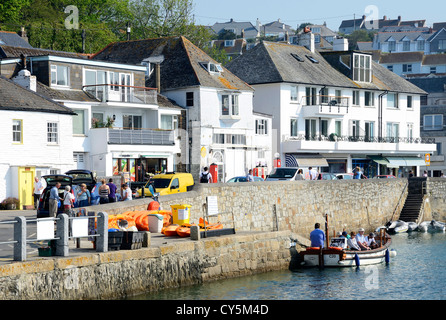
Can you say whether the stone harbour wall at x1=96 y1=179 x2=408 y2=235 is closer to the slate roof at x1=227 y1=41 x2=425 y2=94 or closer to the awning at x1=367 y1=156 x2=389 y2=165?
the slate roof at x1=227 y1=41 x2=425 y2=94

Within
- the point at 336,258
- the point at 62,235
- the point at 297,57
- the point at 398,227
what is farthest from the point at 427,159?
the point at 62,235

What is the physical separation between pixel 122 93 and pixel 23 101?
420 inches

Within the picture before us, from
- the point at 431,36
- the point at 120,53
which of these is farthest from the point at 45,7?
the point at 431,36

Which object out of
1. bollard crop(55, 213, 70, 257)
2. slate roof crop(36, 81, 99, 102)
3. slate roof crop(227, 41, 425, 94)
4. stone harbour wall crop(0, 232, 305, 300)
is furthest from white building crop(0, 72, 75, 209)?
slate roof crop(227, 41, 425, 94)

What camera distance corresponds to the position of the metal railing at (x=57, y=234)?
2056 cm

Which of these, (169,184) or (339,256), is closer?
(339,256)

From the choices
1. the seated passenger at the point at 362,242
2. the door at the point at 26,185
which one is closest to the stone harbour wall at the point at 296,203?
the seated passenger at the point at 362,242

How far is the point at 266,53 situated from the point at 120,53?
475 inches

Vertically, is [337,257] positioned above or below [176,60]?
below

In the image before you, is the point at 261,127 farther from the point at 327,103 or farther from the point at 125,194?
the point at 125,194

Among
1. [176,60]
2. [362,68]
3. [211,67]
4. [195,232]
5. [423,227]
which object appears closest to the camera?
[195,232]

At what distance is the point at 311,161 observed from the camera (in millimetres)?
62062

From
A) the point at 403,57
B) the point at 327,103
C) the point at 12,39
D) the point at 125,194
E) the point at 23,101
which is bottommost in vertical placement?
the point at 125,194

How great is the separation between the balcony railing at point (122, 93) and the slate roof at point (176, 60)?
3.66 metres
